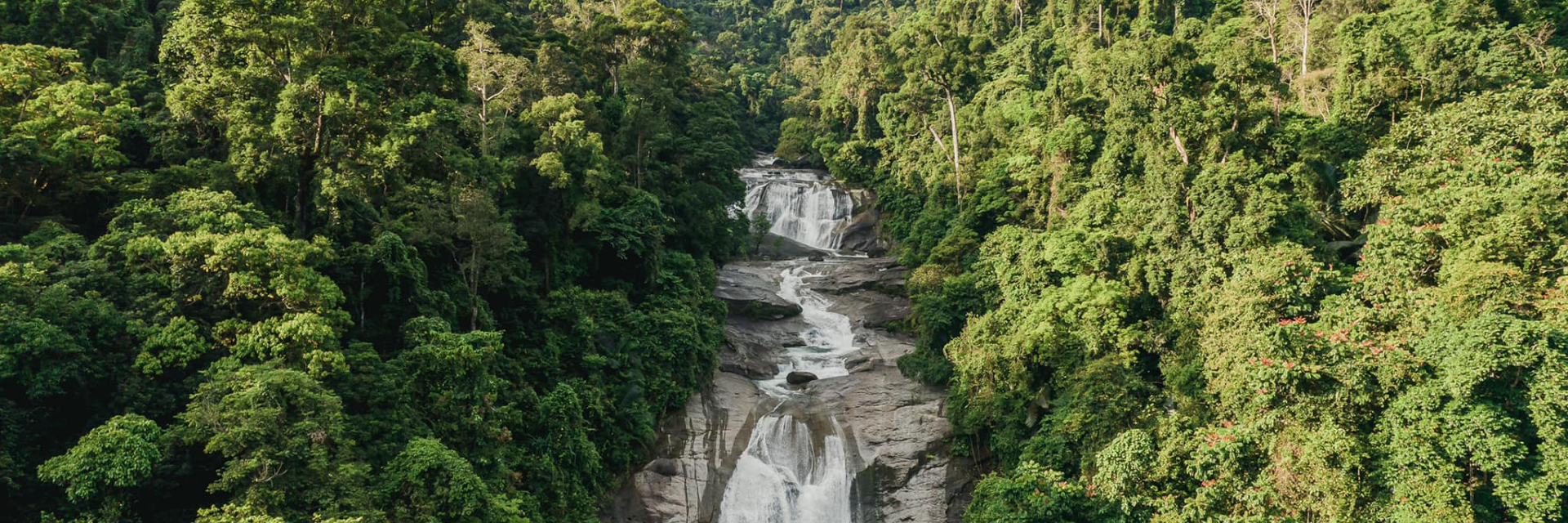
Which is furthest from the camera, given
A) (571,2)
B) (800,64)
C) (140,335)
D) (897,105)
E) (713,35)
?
(713,35)

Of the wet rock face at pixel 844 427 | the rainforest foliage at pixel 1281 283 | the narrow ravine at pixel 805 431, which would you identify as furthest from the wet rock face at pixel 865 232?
the rainforest foliage at pixel 1281 283

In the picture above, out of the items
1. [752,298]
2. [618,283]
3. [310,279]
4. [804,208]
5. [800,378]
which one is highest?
[804,208]

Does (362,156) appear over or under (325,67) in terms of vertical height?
under

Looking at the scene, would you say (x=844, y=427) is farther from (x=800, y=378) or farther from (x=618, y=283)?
(x=618, y=283)

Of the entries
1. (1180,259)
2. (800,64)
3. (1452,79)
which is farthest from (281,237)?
(800,64)

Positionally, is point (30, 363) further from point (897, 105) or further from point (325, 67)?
point (897, 105)

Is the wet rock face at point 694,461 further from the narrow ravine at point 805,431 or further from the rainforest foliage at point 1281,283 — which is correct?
the rainforest foliage at point 1281,283

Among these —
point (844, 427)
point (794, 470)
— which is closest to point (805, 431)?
point (844, 427)
